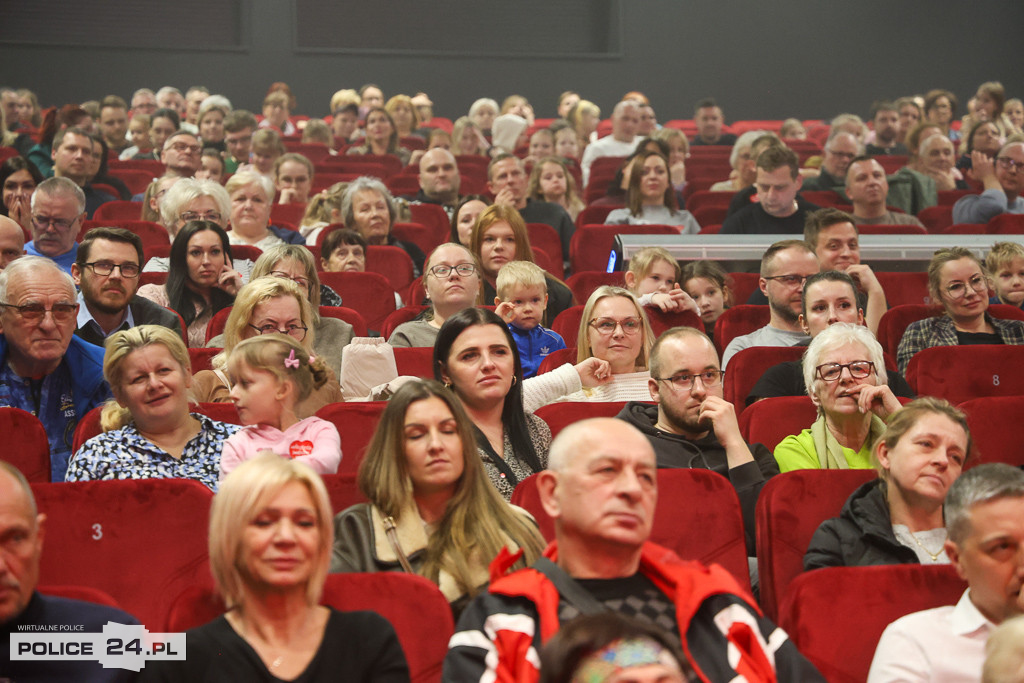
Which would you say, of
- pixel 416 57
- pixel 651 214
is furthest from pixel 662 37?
pixel 651 214

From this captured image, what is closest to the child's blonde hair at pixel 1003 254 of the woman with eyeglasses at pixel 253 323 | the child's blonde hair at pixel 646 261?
the child's blonde hair at pixel 646 261

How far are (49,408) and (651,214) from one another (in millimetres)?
2737

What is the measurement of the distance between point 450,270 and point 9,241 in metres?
1.16

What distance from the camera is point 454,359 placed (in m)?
2.09

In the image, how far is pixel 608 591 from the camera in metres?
1.38

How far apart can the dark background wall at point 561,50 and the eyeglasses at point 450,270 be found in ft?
21.5

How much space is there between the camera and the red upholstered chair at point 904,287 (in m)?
3.60

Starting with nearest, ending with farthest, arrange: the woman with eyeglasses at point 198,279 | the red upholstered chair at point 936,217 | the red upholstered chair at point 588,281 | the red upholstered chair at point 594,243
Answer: the woman with eyeglasses at point 198,279
the red upholstered chair at point 588,281
the red upholstered chair at point 594,243
the red upholstered chair at point 936,217

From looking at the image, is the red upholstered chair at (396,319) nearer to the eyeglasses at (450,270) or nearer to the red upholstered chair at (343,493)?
the eyeglasses at (450,270)

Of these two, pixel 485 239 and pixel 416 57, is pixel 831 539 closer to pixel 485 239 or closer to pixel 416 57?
pixel 485 239

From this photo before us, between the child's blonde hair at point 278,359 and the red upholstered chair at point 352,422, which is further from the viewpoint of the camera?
the red upholstered chair at point 352,422

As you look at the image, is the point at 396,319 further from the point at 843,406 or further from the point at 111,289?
the point at 843,406

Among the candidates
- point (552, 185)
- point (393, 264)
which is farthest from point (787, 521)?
point (552, 185)

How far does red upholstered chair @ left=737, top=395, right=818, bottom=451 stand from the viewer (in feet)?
7.43
